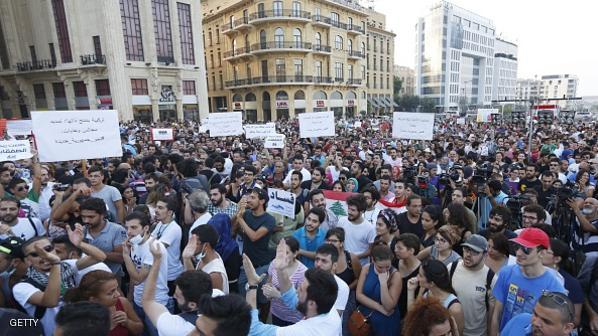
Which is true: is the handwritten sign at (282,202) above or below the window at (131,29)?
below

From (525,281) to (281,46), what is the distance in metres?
44.3

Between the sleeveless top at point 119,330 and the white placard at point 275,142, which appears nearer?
the sleeveless top at point 119,330

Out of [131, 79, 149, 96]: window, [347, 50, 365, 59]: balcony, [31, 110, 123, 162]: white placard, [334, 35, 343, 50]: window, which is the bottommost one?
[31, 110, 123, 162]: white placard

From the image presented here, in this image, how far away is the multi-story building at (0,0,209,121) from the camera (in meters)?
33.7

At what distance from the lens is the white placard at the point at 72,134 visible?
5809 millimetres

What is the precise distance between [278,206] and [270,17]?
42.6 meters

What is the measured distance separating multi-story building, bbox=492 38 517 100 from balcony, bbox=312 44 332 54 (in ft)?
278

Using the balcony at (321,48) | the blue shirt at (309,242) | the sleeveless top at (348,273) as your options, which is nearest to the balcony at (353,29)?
the balcony at (321,48)

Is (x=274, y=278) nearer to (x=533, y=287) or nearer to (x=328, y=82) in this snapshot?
(x=533, y=287)

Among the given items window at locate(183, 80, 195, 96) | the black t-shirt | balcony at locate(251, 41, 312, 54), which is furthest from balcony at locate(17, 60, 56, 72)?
the black t-shirt

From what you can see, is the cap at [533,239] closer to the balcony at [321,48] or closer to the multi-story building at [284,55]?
the multi-story building at [284,55]

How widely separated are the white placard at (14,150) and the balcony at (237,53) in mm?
40966

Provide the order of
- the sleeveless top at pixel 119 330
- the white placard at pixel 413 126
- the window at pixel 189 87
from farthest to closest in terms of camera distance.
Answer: the window at pixel 189 87
the white placard at pixel 413 126
the sleeveless top at pixel 119 330

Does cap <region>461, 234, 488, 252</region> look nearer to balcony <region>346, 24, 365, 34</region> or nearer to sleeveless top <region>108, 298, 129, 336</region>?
sleeveless top <region>108, 298, 129, 336</region>
